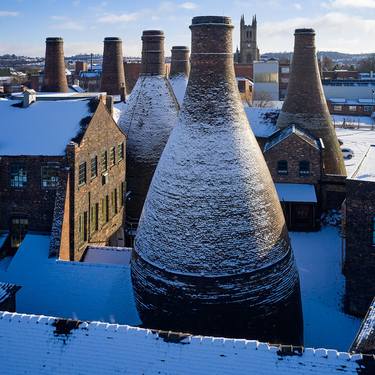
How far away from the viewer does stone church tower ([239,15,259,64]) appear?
107 m

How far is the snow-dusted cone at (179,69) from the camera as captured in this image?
33938mm

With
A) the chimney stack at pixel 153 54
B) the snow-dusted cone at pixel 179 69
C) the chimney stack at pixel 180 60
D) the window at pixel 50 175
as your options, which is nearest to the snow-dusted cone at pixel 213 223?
the window at pixel 50 175

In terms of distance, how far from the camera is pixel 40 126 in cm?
2119

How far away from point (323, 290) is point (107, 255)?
28.4ft

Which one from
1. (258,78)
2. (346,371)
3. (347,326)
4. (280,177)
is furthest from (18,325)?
(258,78)

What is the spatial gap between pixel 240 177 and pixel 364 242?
6.75 m

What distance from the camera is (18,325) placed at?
429 inches

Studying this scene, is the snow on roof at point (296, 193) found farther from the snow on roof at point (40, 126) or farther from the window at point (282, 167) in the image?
the snow on roof at point (40, 126)

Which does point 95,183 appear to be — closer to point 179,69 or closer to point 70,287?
point 70,287

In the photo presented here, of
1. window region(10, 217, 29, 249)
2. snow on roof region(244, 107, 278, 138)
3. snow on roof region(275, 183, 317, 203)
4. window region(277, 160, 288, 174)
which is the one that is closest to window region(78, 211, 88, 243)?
window region(10, 217, 29, 249)

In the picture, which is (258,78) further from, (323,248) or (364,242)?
(364,242)

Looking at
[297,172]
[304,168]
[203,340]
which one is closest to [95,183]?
[297,172]

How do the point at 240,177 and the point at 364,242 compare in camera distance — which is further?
the point at 364,242

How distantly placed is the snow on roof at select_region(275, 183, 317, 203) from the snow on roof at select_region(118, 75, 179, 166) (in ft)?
23.7
